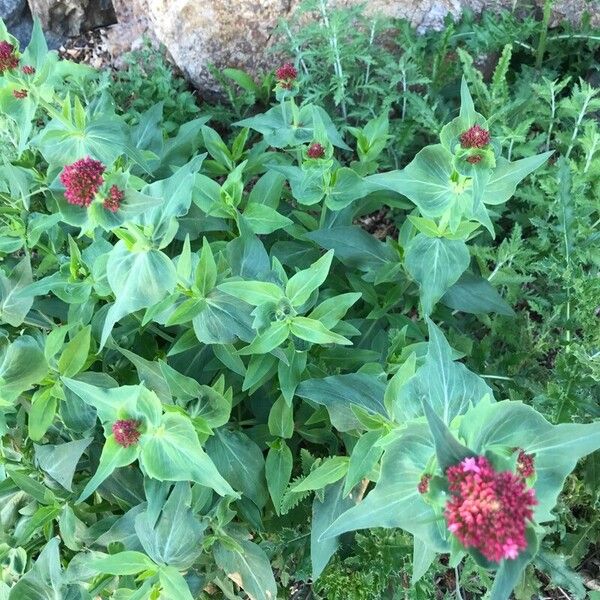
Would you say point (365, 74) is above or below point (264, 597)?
above

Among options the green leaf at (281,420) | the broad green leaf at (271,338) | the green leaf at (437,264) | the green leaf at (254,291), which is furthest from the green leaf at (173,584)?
the green leaf at (437,264)

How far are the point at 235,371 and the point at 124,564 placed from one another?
614 mm

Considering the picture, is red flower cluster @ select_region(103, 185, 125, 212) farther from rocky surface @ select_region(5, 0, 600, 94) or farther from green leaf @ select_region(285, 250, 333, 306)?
rocky surface @ select_region(5, 0, 600, 94)

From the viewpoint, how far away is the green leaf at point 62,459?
1.74 metres

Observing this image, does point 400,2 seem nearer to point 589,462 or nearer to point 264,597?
point 589,462

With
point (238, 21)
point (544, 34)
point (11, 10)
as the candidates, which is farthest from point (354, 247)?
point (11, 10)

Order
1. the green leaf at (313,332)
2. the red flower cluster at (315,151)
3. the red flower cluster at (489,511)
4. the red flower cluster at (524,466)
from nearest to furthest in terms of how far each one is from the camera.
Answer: the red flower cluster at (489,511)
the red flower cluster at (524,466)
the green leaf at (313,332)
the red flower cluster at (315,151)

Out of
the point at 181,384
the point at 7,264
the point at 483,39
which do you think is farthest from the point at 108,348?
the point at 483,39

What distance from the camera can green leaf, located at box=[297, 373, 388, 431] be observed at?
64.7 inches

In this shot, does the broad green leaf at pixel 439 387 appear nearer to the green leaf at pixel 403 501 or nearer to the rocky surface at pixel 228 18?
the green leaf at pixel 403 501

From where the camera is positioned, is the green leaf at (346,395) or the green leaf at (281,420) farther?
the green leaf at (281,420)

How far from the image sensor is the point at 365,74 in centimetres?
290

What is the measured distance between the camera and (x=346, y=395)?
1.65 metres

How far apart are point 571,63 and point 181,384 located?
7.93 ft
